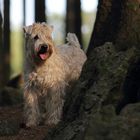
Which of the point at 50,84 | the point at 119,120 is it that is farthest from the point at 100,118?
the point at 50,84

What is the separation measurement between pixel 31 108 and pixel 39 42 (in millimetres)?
1364

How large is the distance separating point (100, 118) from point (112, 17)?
5.97 metres

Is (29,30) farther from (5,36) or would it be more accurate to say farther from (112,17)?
(5,36)

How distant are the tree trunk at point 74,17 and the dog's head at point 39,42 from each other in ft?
31.1

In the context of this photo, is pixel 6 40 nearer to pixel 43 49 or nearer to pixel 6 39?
pixel 6 39

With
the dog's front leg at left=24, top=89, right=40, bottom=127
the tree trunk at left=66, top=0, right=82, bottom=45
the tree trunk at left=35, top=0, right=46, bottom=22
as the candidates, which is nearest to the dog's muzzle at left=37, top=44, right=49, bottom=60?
the dog's front leg at left=24, top=89, right=40, bottom=127

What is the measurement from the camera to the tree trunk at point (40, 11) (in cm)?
1886

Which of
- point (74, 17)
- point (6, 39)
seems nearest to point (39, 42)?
point (74, 17)

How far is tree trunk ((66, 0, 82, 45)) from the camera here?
20453 mm


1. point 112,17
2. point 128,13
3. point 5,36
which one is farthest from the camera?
point 5,36

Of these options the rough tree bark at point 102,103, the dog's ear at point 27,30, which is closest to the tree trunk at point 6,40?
the dog's ear at point 27,30

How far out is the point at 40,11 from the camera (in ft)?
62.3

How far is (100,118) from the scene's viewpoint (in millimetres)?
6645

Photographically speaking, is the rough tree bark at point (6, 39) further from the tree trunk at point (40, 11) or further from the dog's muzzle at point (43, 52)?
the dog's muzzle at point (43, 52)
